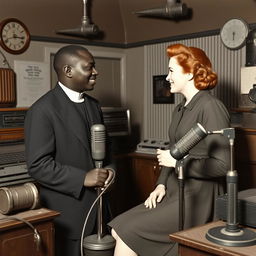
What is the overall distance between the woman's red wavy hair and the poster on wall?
220cm

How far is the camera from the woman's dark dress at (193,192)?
7.79ft

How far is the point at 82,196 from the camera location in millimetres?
2854

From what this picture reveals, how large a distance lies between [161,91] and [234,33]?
1180 millimetres

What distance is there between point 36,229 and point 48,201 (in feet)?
1.45

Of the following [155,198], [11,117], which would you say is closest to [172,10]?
[11,117]

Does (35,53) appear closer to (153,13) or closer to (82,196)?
(153,13)

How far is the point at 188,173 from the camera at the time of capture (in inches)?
96.3

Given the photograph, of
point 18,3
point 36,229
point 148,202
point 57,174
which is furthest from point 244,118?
point 18,3

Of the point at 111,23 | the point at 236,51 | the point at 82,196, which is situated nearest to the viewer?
the point at 82,196

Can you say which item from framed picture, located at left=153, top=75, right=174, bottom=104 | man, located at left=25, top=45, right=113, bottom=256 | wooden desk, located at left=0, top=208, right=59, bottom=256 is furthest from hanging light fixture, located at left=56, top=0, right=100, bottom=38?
wooden desk, located at left=0, top=208, right=59, bottom=256

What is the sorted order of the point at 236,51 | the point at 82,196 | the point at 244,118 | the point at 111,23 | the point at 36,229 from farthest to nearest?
the point at 111,23 → the point at 236,51 → the point at 244,118 → the point at 82,196 → the point at 36,229

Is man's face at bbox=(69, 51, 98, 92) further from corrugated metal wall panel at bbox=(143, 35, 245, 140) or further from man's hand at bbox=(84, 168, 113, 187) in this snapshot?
corrugated metal wall panel at bbox=(143, 35, 245, 140)

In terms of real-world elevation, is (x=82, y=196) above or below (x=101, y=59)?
below

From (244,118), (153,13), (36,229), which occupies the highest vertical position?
(153,13)
